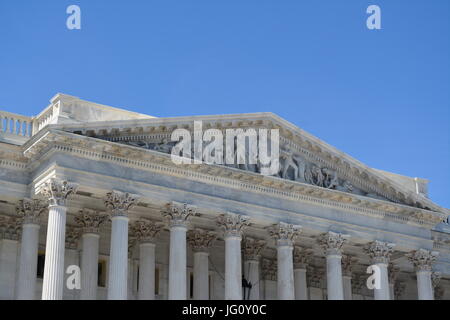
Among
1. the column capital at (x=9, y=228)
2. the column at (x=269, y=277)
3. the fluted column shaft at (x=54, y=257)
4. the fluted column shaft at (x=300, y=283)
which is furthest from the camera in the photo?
the column at (x=269, y=277)

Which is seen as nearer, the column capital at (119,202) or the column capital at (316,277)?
the column capital at (119,202)

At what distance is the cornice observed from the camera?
39.2m

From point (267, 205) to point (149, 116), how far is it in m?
7.42

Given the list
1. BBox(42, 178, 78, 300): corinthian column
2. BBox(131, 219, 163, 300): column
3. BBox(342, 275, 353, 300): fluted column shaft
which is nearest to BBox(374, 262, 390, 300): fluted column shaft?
BBox(342, 275, 353, 300): fluted column shaft

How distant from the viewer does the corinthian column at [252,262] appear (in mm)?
48094

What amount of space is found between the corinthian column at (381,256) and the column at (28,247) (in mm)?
17714

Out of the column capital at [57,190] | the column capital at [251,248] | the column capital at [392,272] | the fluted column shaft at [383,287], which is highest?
the column capital at [57,190]

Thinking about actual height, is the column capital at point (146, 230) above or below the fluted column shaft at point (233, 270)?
above

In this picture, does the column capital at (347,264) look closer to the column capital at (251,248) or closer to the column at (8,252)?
the column capital at (251,248)

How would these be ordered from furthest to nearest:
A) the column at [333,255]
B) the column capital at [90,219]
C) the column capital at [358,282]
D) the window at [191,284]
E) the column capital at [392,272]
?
the column capital at [358,282], the column capital at [392,272], the window at [191,284], the column at [333,255], the column capital at [90,219]

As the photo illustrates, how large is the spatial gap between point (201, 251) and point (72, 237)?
265 inches

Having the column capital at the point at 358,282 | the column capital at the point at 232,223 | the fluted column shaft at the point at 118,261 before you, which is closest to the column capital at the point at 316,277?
the column capital at the point at 358,282

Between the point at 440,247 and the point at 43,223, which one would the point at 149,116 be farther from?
the point at 440,247

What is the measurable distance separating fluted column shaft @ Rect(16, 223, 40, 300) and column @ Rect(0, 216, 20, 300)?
2.23 m
